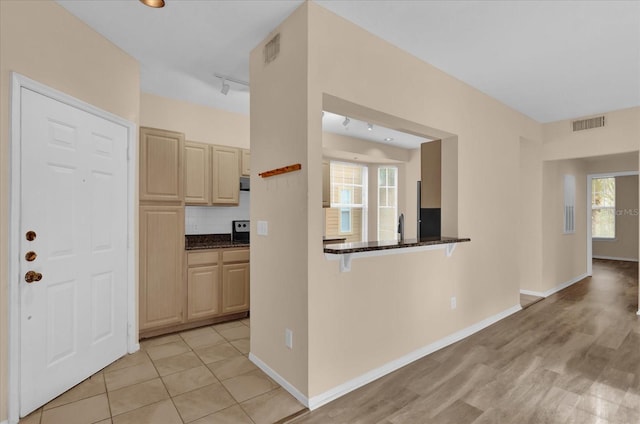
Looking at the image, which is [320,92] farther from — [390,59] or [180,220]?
[180,220]

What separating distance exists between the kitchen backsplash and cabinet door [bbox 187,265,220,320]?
0.72 metres

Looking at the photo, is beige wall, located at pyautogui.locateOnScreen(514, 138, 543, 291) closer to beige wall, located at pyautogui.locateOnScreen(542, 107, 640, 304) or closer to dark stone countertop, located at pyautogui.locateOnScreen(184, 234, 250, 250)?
beige wall, located at pyautogui.locateOnScreen(542, 107, 640, 304)

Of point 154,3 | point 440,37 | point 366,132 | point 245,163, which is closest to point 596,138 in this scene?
point 366,132

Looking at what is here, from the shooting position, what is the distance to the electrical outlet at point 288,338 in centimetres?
240

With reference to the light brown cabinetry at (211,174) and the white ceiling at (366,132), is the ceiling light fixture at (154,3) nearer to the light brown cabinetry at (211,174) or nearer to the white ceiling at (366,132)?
the light brown cabinetry at (211,174)

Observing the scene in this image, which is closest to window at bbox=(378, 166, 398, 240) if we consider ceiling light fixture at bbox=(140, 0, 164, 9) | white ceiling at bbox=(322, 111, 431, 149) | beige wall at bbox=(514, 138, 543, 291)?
white ceiling at bbox=(322, 111, 431, 149)

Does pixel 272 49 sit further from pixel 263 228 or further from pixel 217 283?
pixel 217 283

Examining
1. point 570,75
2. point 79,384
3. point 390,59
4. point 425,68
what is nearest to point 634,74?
point 570,75

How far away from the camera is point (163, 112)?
395 centimetres

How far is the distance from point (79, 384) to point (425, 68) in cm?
392

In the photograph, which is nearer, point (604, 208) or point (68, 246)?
point (68, 246)

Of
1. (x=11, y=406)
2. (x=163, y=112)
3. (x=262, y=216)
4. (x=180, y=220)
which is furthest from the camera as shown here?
(x=163, y=112)

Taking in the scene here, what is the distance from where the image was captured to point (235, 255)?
398 cm

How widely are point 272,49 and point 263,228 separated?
143 cm
